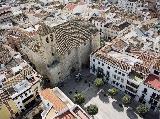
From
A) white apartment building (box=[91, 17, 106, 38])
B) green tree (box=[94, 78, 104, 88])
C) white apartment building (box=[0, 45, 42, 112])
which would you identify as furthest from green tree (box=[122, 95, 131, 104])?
white apartment building (box=[91, 17, 106, 38])

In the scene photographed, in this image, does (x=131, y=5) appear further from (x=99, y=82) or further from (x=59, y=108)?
(x=59, y=108)

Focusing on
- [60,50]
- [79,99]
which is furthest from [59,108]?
[60,50]

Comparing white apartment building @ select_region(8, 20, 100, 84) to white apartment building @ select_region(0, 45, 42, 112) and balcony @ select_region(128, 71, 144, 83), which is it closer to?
white apartment building @ select_region(0, 45, 42, 112)

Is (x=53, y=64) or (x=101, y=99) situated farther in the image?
(x=53, y=64)

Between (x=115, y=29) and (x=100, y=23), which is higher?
(x=100, y=23)

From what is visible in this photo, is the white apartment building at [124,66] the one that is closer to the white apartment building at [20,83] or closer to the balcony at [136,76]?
the balcony at [136,76]
